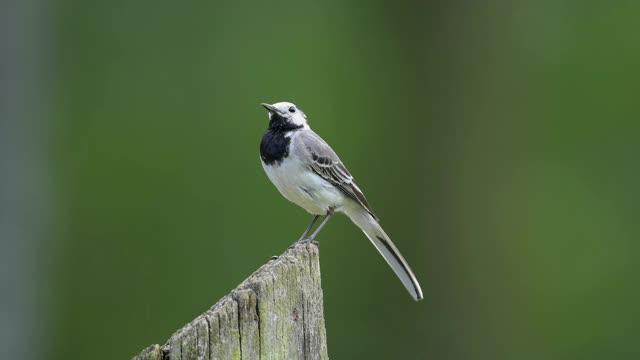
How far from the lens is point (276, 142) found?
530 centimetres

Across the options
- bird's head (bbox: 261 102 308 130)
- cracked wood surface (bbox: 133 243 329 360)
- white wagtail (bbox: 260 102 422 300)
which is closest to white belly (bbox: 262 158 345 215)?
white wagtail (bbox: 260 102 422 300)

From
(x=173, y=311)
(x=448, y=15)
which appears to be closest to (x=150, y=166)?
(x=173, y=311)

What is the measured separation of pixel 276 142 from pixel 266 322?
2729 mm

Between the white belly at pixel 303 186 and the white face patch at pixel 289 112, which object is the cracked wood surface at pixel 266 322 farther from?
the white face patch at pixel 289 112

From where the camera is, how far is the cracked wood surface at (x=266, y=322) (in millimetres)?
2438

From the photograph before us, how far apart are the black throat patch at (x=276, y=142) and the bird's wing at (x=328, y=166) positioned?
0.11 metres

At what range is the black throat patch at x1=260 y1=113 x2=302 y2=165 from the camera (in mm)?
5238

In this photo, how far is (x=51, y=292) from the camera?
691 centimetres

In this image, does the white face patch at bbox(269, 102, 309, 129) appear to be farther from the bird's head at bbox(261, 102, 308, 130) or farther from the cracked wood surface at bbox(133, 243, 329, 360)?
the cracked wood surface at bbox(133, 243, 329, 360)

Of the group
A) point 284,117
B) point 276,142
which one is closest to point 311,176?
point 276,142

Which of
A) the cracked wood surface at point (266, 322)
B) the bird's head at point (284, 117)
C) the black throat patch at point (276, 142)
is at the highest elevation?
the bird's head at point (284, 117)

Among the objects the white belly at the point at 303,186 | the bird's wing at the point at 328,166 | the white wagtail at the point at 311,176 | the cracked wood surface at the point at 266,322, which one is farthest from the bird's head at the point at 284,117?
the cracked wood surface at the point at 266,322

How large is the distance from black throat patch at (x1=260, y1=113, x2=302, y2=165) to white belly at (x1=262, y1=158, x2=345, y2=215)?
42mm

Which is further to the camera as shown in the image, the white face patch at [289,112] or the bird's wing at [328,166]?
the white face patch at [289,112]
